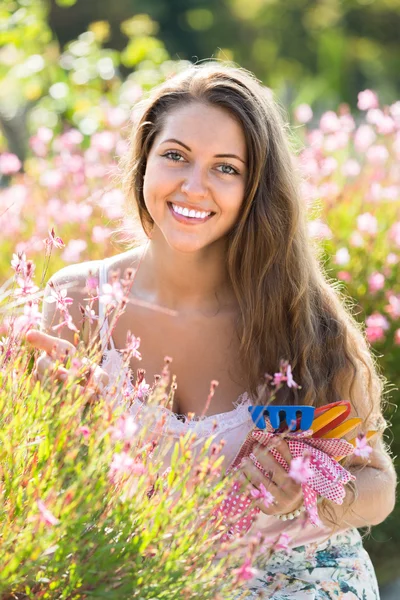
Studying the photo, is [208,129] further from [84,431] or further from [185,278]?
[84,431]

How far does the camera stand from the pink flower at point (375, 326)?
3.82m

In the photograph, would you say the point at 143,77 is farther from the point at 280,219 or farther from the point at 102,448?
the point at 102,448

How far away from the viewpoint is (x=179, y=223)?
258 cm

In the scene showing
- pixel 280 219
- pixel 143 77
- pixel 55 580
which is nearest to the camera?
pixel 55 580

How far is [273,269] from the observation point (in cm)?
278

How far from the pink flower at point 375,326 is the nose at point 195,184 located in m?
1.48

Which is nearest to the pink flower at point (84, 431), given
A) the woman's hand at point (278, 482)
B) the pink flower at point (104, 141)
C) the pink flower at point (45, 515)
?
the pink flower at point (45, 515)

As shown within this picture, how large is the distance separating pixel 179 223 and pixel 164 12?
22126 mm

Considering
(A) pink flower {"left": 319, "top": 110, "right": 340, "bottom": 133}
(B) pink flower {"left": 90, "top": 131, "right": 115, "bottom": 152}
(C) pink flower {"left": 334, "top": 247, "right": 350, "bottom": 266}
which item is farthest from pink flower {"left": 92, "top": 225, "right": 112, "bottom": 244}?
(A) pink flower {"left": 319, "top": 110, "right": 340, "bottom": 133}

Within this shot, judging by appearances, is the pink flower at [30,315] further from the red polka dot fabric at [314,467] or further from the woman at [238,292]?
the woman at [238,292]

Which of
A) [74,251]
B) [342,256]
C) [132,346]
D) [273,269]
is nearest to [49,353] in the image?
[132,346]

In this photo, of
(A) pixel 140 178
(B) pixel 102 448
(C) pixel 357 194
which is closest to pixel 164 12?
(C) pixel 357 194

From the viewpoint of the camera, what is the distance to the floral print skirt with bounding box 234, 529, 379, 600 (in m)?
2.49

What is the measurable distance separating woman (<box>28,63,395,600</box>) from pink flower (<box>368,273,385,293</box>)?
1160 mm
